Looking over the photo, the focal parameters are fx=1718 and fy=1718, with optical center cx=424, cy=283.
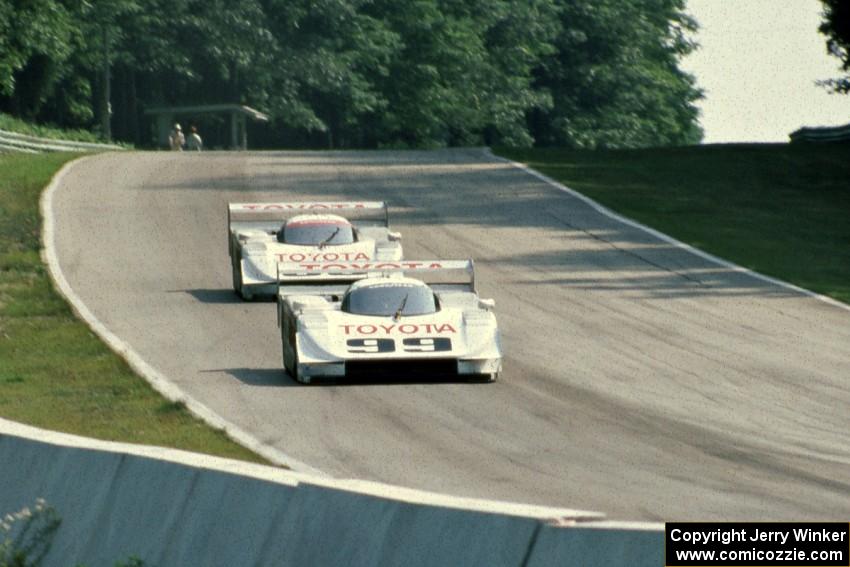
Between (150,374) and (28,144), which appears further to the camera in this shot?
(28,144)

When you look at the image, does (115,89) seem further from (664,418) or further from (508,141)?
(664,418)

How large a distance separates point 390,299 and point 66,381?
408cm

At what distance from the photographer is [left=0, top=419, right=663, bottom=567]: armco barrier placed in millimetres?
7465

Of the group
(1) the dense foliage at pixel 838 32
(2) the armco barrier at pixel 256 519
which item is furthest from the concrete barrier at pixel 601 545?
(1) the dense foliage at pixel 838 32

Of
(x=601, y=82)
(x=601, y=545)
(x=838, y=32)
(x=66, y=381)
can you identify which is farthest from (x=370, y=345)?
(x=601, y=82)

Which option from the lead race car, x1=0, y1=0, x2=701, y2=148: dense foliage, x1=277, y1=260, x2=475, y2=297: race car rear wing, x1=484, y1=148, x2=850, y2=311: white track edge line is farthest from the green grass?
x1=0, y1=0, x2=701, y2=148: dense foliage

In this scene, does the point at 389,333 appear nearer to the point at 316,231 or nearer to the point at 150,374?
the point at 150,374

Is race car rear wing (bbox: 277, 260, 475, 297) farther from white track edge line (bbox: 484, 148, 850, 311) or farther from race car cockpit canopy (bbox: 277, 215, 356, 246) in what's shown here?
white track edge line (bbox: 484, 148, 850, 311)

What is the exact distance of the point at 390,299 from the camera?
21156 mm

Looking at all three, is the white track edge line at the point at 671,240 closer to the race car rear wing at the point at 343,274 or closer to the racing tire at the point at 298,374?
the race car rear wing at the point at 343,274

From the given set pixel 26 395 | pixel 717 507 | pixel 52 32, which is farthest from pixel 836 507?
pixel 52 32

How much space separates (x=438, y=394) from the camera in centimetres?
1953

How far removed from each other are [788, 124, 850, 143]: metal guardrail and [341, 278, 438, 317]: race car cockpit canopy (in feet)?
120

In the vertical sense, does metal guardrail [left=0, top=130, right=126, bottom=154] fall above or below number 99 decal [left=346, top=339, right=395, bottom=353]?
below
